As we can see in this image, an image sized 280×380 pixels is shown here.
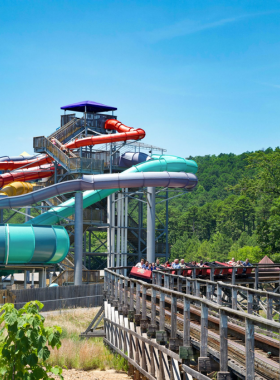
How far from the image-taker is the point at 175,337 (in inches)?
411

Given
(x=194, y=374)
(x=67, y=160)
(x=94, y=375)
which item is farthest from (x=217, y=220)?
(x=194, y=374)

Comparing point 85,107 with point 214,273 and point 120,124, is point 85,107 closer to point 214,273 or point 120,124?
point 120,124

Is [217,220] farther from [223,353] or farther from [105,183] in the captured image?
[223,353]

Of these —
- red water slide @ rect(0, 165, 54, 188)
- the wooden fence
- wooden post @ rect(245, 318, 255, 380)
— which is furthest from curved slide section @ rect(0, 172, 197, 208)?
wooden post @ rect(245, 318, 255, 380)

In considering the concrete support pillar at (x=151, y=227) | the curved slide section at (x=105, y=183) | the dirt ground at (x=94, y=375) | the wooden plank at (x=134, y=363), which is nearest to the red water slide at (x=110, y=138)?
the concrete support pillar at (x=151, y=227)

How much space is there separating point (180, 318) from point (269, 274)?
16.1 metres

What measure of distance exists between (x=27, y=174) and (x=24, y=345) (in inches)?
1399

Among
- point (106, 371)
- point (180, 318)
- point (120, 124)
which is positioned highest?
point (120, 124)

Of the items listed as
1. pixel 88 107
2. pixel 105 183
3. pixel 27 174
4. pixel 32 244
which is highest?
pixel 88 107

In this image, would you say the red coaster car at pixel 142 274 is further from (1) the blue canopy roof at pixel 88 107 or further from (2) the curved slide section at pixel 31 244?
(1) the blue canopy roof at pixel 88 107

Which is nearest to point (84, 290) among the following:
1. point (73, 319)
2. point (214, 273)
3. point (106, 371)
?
point (73, 319)

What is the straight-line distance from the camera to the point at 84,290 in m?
26.8

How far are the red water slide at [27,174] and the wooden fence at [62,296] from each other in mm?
17239

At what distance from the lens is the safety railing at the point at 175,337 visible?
730 centimetres
